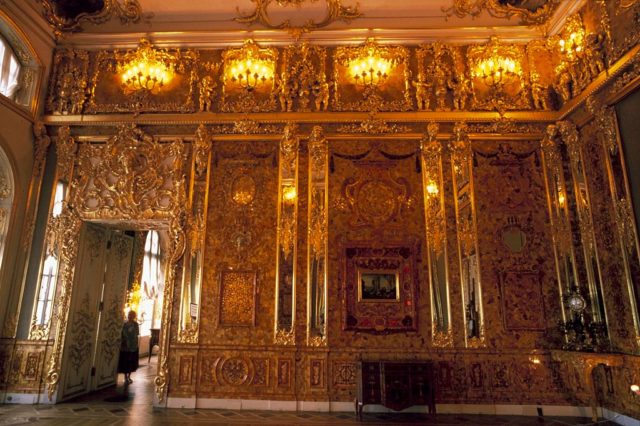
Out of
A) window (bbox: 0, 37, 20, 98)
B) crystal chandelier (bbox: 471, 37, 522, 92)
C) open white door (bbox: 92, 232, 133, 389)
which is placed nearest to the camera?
window (bbox: 0, 37, 20, 98)

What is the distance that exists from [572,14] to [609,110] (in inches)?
88.1

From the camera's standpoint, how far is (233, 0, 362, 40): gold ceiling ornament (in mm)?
7848

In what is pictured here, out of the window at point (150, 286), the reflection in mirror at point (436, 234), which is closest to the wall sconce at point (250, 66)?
the reflection in mirror at point (436, 234)

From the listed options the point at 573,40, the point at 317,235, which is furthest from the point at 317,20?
the point at 573,40

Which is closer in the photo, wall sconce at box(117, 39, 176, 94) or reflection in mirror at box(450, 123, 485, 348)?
reflection in mirror at box(450, 123, 485, 348)

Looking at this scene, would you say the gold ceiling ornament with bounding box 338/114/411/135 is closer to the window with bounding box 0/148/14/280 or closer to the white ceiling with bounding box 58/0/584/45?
the white ceiling with bounding box 58/0/584/45

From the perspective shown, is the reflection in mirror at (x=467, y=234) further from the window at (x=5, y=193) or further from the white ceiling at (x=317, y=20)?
the window at (x=5, y=193)

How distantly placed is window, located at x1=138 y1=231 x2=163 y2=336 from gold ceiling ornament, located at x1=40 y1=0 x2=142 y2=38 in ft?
24.6

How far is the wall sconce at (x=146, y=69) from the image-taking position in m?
7.75

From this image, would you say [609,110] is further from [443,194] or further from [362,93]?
[362,93]

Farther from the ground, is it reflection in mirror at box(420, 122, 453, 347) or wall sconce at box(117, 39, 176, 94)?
wall sconce at box(117, 39, 176, 94)

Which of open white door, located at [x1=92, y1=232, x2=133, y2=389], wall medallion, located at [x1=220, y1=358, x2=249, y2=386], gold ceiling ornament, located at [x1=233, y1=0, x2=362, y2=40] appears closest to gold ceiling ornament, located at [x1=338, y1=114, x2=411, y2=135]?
gold ceiling ornament, located at [x1=233, y1=0, x2=362, y2=40]

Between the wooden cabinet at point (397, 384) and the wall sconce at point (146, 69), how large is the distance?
6.62 meters

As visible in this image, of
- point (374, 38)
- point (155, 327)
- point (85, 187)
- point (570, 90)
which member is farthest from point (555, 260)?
point (155, 327)
